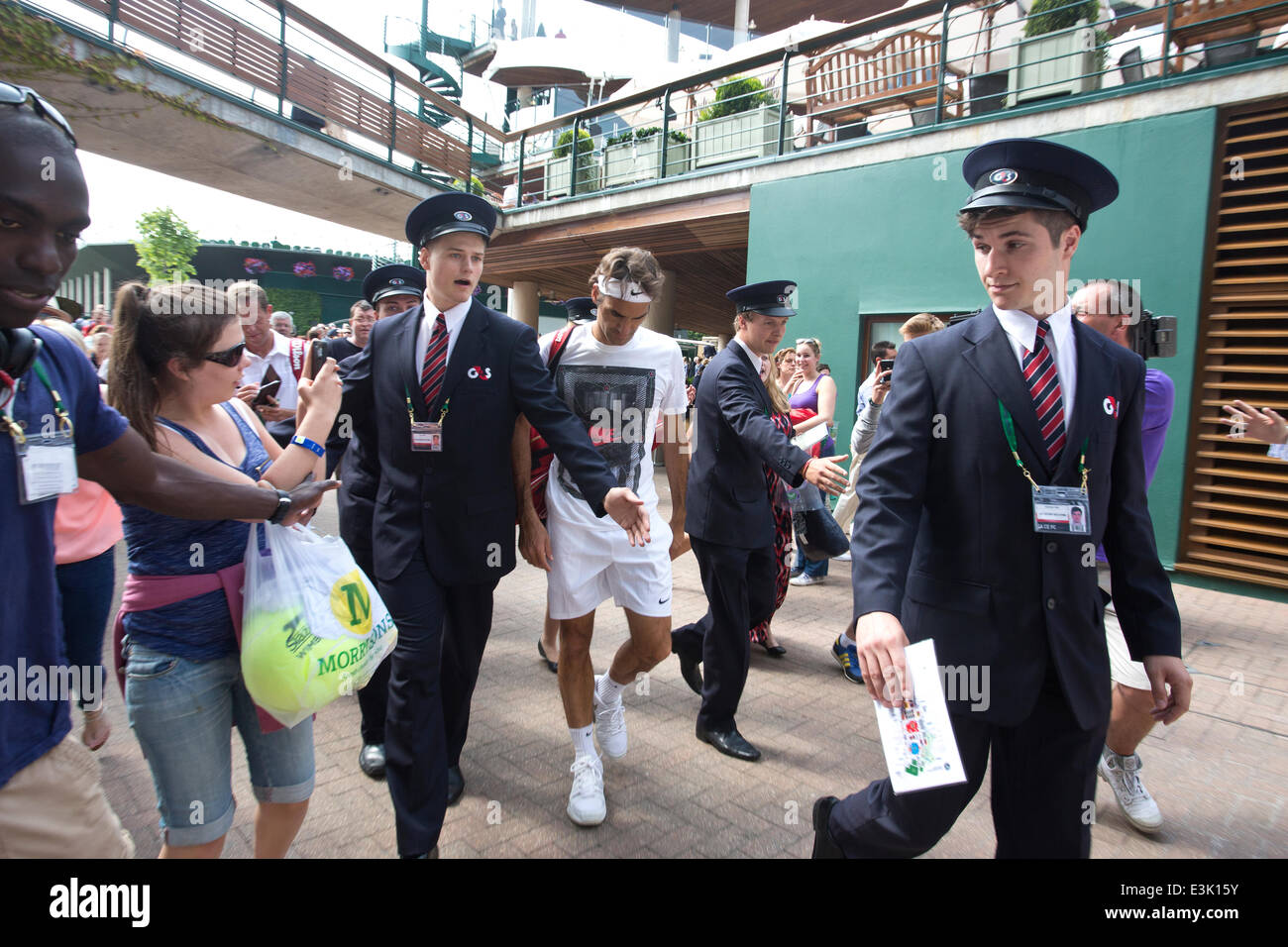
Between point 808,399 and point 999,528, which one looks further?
point 808,399

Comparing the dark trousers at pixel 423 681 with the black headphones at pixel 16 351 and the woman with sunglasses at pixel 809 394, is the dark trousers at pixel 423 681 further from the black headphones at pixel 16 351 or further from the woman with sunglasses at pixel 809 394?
the woman with sunglasses at pixel 809 394

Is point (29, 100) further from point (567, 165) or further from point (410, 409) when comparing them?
point (567, 165)

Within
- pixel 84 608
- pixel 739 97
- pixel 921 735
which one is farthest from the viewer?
pixel 739 97

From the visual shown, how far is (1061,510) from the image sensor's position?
1.92 metres

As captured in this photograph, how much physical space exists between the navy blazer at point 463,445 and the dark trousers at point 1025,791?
139 centimetres

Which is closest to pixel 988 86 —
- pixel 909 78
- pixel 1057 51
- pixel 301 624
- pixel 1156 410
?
pixel 1057 51

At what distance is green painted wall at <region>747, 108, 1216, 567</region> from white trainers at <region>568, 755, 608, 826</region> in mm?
6805

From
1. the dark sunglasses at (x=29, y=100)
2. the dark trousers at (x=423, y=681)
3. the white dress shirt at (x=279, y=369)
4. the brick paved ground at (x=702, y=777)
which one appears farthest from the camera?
the white dress shirt at (x=279, y=369)

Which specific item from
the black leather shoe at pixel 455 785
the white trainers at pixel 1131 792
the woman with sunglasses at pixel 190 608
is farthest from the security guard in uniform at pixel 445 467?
the white trainers at pixel 1131 792

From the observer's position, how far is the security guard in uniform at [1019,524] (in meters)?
1.94

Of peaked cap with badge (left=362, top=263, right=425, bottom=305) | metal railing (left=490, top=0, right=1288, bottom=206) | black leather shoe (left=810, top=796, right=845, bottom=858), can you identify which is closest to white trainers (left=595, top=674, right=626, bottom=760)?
black leather shoe (left=810, top=796, right=845, bottom=858)

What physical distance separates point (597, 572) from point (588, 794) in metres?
0.92

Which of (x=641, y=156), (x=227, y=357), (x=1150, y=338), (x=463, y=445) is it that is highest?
(x=641, y=156)
